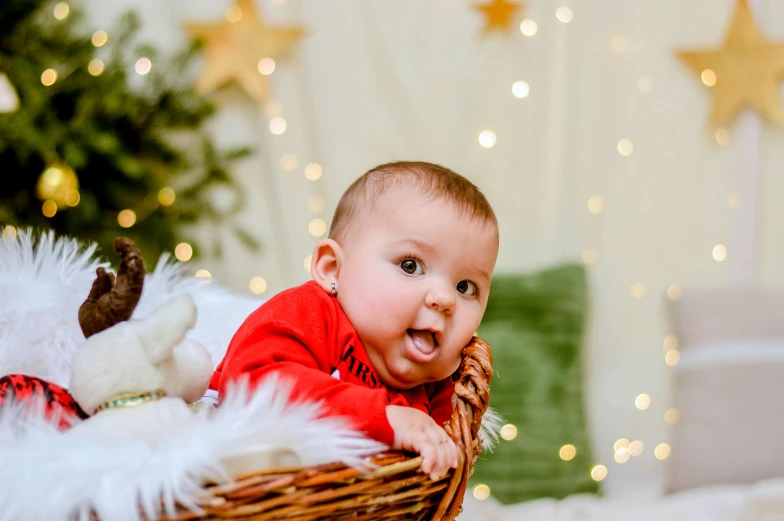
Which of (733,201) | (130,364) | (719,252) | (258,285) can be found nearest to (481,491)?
(258,285)

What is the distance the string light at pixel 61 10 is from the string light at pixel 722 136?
182cm

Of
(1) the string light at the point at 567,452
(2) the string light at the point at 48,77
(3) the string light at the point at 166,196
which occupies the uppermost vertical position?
(2) the string light at the point at 48,77

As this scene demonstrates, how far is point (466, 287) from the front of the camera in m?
1.04

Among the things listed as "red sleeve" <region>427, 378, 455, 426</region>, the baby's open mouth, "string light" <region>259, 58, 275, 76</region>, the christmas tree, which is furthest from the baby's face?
"string light" <region>259, 58, 275, 76</region>

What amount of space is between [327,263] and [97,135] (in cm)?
100

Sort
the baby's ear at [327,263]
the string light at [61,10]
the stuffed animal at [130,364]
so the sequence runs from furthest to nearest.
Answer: the string light at [61,10] < the baby's ear at [327,263] < the stuffed animal at [130,364]

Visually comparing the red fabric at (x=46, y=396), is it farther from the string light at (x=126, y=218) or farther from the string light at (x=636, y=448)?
the string light at (x=636, y=448)

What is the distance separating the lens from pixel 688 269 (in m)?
2.25

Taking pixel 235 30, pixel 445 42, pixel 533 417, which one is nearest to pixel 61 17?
pixel 235 30

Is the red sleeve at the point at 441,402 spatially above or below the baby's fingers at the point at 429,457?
below

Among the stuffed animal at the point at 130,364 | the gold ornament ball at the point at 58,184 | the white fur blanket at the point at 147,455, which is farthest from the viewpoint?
the gold ornament ball at the point at 58,184

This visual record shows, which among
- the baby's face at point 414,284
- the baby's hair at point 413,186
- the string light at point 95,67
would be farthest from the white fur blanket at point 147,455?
the string light at point 95,67

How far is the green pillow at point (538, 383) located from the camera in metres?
2.01

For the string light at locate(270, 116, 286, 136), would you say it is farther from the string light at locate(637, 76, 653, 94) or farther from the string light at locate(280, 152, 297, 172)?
the string light at locate(637, 76, 653, 94)
